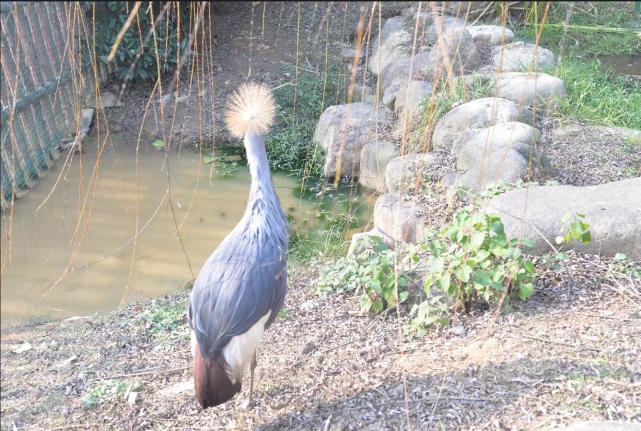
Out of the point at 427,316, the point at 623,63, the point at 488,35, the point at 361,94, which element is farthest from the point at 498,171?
the point at 623,63

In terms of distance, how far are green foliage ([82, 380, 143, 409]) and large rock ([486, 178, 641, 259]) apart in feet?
6.10

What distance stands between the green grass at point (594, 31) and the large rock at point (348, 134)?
6.89 ft

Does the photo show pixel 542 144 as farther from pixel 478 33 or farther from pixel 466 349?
pixel 466 349

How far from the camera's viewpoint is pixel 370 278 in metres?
3.20

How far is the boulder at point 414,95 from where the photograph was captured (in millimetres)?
5062

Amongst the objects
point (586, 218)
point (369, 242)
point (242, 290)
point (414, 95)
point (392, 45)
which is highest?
point (392, 45)

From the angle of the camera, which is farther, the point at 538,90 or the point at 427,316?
the point at 538,90

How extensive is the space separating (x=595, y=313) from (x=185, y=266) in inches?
104

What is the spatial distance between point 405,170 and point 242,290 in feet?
6.99

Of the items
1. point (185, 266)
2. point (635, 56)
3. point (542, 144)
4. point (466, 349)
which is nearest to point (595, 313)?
point (466, 349)

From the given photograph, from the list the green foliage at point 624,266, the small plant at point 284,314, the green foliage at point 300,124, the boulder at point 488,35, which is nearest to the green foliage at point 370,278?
the small plant at point 284,314

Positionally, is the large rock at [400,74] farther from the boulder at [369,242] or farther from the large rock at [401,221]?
the boulder at [369,242]

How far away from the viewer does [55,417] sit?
9.49 feet

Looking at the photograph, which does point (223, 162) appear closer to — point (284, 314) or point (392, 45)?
point (392, 45)
